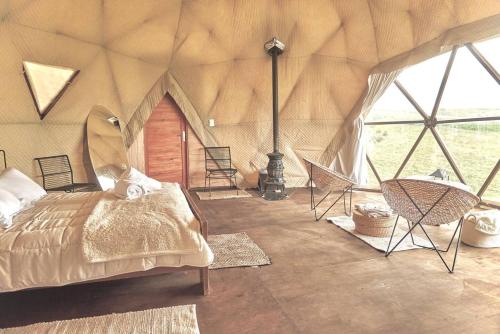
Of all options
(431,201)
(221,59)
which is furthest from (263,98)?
(431,201)

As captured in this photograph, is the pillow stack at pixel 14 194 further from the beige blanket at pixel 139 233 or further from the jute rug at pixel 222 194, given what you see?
the jute rug at pixel 222 194

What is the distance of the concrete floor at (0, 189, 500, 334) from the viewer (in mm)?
1967

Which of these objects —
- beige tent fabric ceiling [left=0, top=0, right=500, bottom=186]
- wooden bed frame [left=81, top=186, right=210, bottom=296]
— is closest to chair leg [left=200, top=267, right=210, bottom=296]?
wooden bed frame [left=81, top=186, right=210, bottom=296]

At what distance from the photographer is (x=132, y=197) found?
110 inches

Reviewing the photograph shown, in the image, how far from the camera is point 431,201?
268 cm

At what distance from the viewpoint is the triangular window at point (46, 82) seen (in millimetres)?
4105

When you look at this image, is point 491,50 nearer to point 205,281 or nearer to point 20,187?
point 205,281

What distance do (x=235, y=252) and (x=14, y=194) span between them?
6.36 ft

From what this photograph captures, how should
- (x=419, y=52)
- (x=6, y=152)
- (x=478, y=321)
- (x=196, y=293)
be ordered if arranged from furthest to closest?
1. (x=419, y=52)
2. (x=6, y=152)
3. (x=196, y=293)
4. (x=478, y=321)

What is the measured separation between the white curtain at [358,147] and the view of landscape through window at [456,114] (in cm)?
39

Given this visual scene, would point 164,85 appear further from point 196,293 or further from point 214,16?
point 196,293

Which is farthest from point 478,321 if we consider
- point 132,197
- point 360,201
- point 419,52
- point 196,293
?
point 419,52

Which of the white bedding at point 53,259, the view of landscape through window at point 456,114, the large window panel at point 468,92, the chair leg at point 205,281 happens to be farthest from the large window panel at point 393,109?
the white bedding at point 53,259

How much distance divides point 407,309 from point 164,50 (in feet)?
16.2
